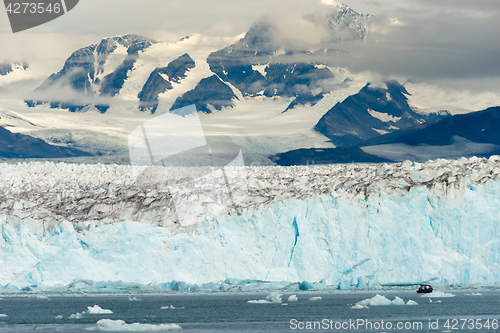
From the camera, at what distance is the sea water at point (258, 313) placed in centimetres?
3675

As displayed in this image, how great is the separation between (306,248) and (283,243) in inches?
62.6

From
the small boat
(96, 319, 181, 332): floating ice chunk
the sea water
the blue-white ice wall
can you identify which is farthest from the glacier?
(96, 319, 181, 332): floating ice chunk

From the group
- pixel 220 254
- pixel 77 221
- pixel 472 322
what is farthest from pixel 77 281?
pixel 472 322

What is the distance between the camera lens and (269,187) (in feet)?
163

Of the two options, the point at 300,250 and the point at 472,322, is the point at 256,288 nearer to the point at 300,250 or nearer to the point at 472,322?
the point at 300,250

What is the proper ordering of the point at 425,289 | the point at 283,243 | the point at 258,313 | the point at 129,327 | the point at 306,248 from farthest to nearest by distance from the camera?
the point at 425,289, the point at 283,243, the point at 306,248, the point at 258,313, the point at 129,327

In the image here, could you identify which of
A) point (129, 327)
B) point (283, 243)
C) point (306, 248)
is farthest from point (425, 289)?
point (129, 327)

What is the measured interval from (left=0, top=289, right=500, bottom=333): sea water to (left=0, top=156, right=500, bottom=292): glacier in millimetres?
1636

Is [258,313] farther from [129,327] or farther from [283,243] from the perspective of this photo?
[129,327]

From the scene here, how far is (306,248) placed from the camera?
43.3 m

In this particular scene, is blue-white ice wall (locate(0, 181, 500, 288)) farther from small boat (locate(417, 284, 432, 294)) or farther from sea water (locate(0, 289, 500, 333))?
sea water (locate(0, 289, 500, 333))

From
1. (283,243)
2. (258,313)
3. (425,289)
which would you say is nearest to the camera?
(258,313)

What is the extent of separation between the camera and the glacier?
42.4 meters

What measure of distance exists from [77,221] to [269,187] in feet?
47.0
